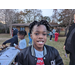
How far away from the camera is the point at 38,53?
1115 mm

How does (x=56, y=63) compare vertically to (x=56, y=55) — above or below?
below

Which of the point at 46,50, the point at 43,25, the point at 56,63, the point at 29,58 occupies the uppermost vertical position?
the point at 43,25

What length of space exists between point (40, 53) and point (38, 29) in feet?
1.38

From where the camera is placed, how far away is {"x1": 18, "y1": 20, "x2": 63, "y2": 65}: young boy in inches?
39.6

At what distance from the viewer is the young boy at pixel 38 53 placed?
1.00 meters

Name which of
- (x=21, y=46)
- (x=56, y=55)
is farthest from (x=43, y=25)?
(x=21, y=46)

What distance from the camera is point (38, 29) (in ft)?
3.28

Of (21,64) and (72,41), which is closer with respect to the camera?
(21,64)

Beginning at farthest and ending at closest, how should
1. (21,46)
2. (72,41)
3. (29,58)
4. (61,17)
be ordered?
(61,17) < (21,46) < (72,41) < (29,58)
